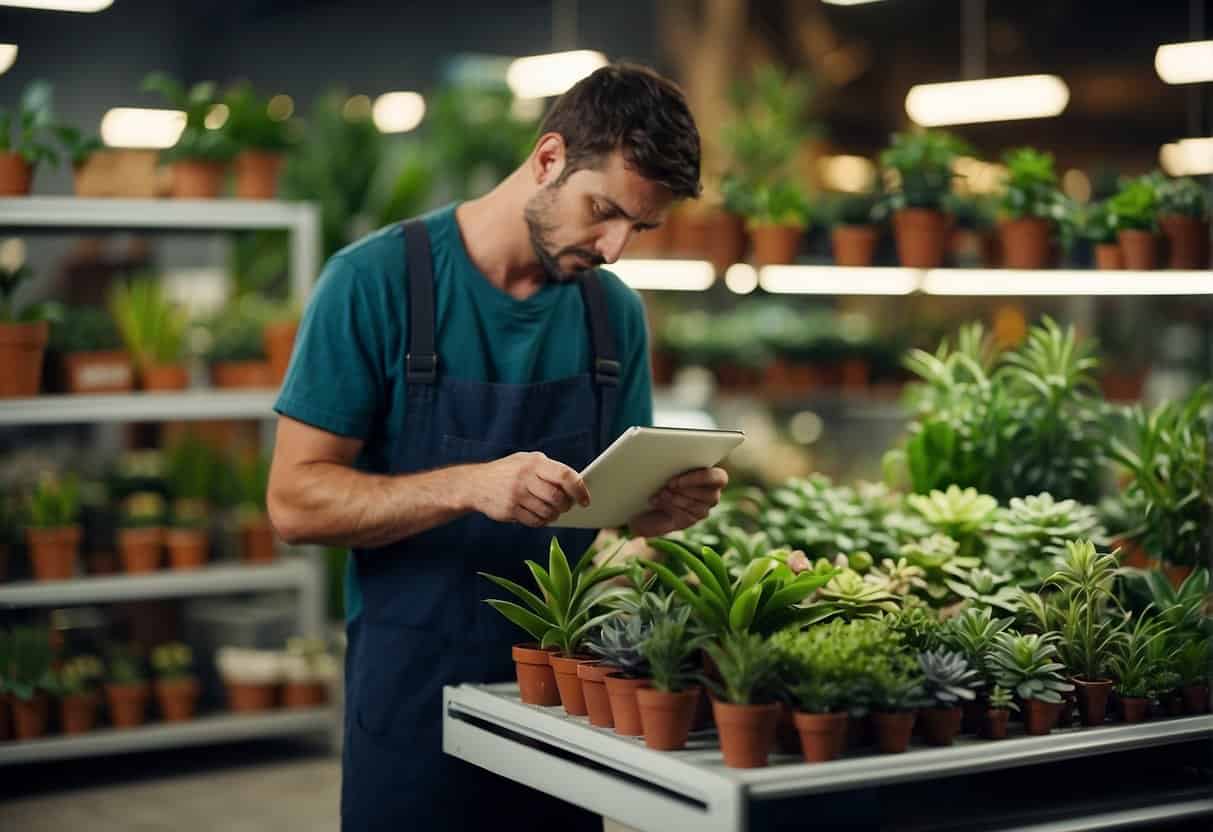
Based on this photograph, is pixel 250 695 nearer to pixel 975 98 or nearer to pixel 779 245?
pixel 779 245

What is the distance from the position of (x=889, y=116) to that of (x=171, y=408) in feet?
18.2

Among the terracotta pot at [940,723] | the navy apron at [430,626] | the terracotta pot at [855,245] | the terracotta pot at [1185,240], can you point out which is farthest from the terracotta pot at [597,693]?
the terracotta pot at [855,245]

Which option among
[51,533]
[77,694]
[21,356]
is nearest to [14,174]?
[21,356]

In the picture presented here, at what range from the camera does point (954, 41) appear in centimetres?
905

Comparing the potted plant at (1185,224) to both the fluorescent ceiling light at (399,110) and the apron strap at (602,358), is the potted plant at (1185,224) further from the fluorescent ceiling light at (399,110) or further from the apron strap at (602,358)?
the fluorescent ceiling light at (399,110)

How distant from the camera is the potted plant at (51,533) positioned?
5223 mm

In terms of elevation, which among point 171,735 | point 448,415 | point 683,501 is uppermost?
point 448,415

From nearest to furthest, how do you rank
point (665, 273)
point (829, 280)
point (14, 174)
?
point (829, 280) < point (14, 174) < point (665, 273)

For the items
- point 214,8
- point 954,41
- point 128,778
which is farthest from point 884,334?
point 214,8

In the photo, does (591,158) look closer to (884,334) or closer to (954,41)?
(884,334)

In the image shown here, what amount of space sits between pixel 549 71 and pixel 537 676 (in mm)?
6829

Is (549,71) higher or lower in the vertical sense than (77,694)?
higher

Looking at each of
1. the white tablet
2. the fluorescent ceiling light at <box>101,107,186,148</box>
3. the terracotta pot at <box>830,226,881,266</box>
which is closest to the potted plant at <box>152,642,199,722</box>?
the terracotta pot at <box>830,226,881,266</box>

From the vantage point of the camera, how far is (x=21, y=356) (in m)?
5.09
